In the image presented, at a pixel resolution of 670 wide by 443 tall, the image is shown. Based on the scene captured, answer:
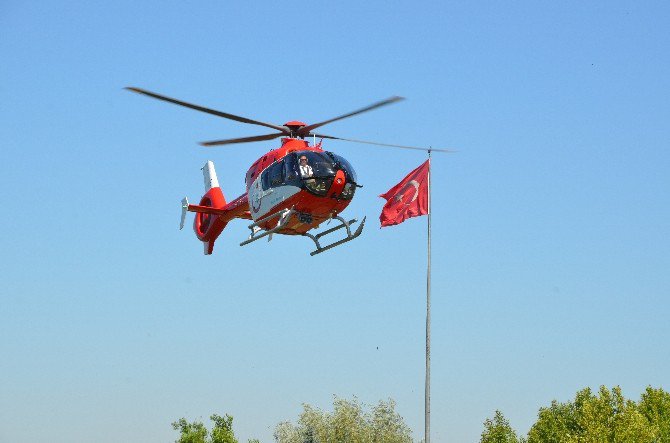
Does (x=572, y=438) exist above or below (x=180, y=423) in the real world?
below

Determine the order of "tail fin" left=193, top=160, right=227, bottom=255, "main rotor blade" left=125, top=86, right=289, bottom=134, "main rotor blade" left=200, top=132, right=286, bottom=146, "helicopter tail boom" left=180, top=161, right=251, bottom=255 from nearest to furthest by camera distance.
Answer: "main rotor blade" left=125, top=86, right=289, bottom=134
"main rotor blade" left=200, top=132, right=286, bottom=146
"helicopter tail boom" left=180, top=161, right=251, bottom=255
"tail fin" left=193, top=160, right=227, bottom=255

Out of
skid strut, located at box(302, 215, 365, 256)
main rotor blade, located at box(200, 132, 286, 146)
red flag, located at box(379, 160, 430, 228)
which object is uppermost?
main rotor blade, located at box(200, 132, 286, 146)

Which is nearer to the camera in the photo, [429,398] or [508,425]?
[429,398]

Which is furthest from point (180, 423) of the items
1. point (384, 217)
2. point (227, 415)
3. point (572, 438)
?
point (384, 217)

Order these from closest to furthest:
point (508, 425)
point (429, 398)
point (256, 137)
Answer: point (429, 398) → point (256, 137) → point (508, 425)

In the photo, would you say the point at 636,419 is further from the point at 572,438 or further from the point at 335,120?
the point at 335,120

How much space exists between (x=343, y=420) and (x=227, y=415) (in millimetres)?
10719

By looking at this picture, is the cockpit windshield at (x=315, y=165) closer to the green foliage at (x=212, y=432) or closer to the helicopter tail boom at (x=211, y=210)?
the helicopter tail boom at (x=211, y=210)

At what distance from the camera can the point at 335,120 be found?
38031mm

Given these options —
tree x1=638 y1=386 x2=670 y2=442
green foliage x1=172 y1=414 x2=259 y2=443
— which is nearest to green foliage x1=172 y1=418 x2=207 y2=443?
green foliage x1=172 y1=414 x2=259 y2=443

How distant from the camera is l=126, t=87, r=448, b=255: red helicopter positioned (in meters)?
35.9

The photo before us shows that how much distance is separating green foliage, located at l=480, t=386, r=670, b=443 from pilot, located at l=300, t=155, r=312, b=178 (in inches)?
1133

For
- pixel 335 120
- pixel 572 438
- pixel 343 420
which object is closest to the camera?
pixel 335 120

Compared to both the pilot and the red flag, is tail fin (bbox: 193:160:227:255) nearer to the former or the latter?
the red flag
